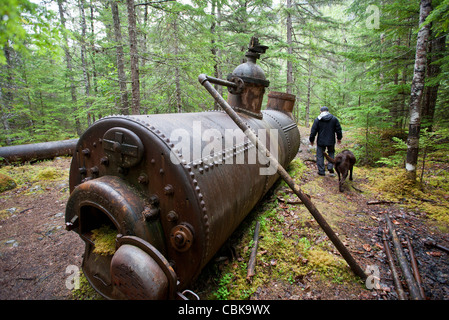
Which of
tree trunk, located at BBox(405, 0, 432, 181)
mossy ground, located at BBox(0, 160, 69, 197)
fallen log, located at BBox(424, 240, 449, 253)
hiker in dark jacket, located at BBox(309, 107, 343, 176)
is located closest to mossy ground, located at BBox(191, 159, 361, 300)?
fallen log, located at BBox(424, 240, 449, 253)

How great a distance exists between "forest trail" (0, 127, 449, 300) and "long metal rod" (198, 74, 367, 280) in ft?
1.38

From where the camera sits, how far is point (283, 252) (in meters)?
3.42

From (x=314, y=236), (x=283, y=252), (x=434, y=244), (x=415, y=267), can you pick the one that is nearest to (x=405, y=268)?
(x=415, y=267)

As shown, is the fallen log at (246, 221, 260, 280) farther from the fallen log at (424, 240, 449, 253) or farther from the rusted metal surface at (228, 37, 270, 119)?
the fallen log at (424, 240, 449, 253)

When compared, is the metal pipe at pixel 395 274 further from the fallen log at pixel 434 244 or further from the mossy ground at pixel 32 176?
the mossy ground at pixel 32 176

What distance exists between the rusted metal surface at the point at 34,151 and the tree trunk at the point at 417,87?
12727 millimetres

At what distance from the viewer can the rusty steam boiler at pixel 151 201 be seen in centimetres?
190

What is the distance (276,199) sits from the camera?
5113mm

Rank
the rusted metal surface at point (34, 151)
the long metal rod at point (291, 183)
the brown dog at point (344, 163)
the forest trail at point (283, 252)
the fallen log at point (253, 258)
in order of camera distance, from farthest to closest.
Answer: the rusted metal surface at point (34, 151) → the brown dog at point (344, 163) → the fallen log at point (253, 258) → the forest trail at point (283, 252) → the long metal rod at point (291, 183)

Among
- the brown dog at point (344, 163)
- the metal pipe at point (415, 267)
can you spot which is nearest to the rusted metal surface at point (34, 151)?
the brown dog at point (344, 163)

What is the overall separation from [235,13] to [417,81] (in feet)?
37.0

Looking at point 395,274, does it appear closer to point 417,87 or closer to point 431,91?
point 417,87
